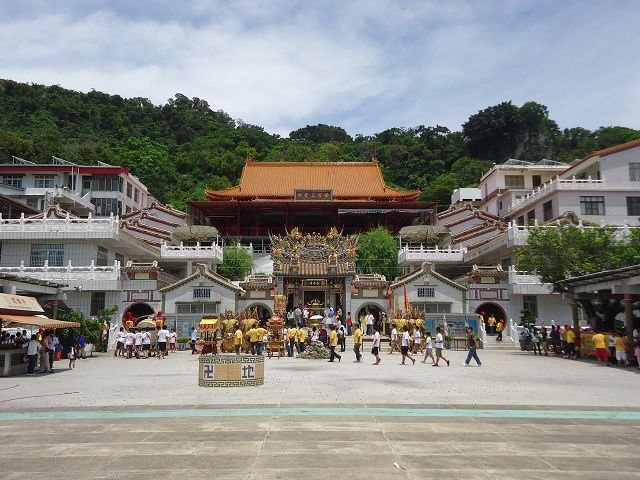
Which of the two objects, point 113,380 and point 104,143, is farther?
point 104,143

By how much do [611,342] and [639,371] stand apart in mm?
2689

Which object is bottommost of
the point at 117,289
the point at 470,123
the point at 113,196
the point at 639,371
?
the point at 639,371

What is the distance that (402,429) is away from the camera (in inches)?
342

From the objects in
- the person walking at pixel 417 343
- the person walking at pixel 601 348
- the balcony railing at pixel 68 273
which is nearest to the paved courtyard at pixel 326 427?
the person walking at pixel 601 348

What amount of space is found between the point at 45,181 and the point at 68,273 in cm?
2634

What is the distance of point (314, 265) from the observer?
32219 mm

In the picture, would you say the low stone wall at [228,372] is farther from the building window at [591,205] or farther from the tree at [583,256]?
the building window at [591,205]

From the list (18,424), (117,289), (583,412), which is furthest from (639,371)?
(117,289)

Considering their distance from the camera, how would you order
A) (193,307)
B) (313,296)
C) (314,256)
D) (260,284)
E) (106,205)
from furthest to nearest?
Answer: 1. (106,205)
2. (313,296)
3. (260,284)
4. (314,256)
5. (193,307)

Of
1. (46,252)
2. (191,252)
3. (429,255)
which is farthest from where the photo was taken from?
(429,255)

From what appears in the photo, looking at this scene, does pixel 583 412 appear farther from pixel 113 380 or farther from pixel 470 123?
pixel 470 123

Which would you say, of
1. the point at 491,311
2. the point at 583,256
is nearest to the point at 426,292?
the point at 491,311

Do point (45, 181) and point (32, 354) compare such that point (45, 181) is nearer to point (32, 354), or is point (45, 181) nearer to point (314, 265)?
point (314, 265)

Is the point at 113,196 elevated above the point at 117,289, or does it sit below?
above
